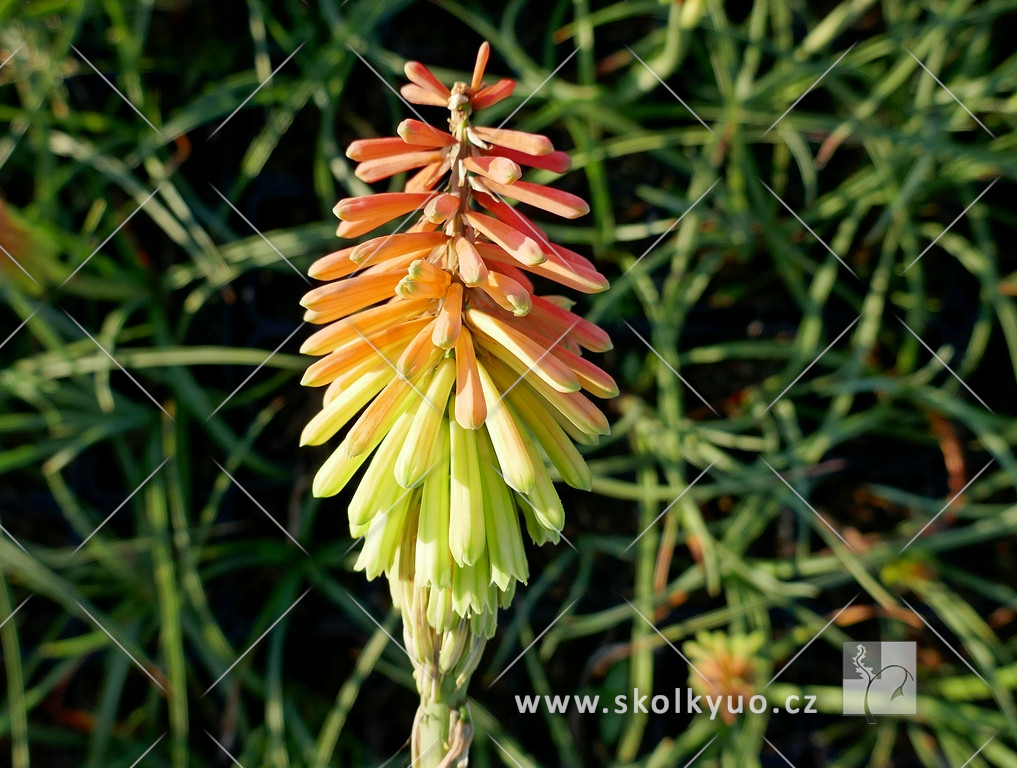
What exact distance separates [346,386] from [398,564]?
0.41 ft

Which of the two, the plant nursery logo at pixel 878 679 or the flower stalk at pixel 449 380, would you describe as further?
the plant nursery logo at pixel 878 679

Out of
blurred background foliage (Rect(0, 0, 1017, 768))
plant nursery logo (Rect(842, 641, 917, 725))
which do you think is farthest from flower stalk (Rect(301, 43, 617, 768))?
plant nursery logo (Rect(842, 641, 917, 725))

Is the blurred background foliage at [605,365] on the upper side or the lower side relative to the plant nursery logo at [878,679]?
upper

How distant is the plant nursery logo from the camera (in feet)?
3.38

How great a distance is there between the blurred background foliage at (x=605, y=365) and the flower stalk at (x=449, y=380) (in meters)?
0.54

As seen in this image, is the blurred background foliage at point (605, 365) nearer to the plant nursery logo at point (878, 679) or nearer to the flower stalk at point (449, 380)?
the plant nursery logo at point (878, 679)

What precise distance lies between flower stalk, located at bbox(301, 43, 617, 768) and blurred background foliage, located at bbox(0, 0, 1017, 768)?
544 mm

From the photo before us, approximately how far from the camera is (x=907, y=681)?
105cm

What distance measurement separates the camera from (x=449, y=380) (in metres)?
0.46

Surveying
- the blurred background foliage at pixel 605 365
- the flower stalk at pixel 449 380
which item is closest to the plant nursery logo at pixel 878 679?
the blurred background foliage at pixel 605 365

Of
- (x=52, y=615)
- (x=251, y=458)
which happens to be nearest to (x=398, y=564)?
(x=251, y=458)

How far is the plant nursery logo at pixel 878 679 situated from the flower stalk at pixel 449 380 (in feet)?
2.69

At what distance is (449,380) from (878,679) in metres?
0.95

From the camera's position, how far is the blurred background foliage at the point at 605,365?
975 millimetres
